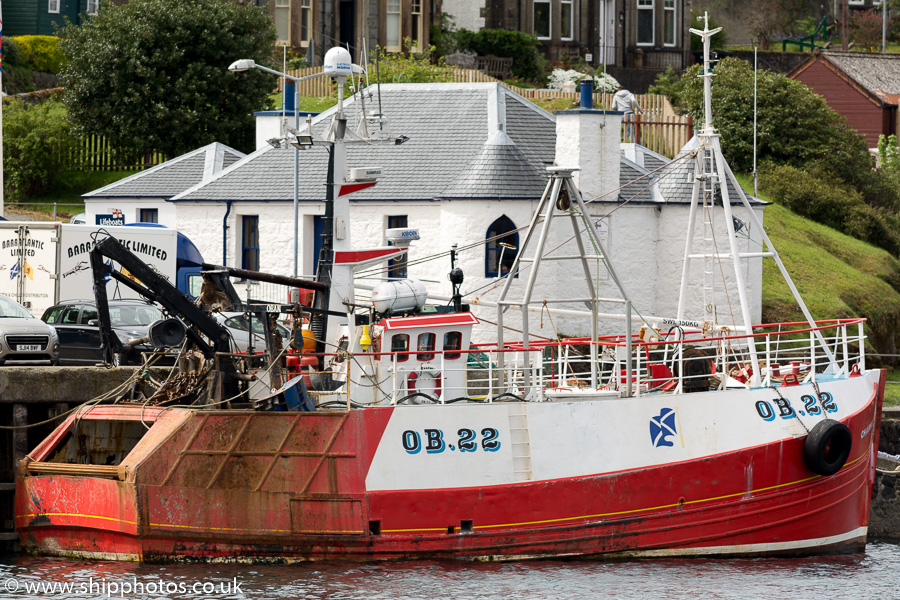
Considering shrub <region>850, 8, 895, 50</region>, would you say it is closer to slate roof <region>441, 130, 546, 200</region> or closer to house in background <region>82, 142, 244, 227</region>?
house in background <region>82, 142, 244, 227</region>

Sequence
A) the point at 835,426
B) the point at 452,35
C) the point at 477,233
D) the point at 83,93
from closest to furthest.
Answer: the point at 835,426, the point at 477,233, the point at 83,93, the point at 452,35

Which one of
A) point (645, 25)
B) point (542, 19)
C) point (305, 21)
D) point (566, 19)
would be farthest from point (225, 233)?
point (645, 25)

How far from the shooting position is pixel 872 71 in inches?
2544

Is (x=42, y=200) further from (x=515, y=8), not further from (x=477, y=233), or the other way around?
(x=515, y=8)

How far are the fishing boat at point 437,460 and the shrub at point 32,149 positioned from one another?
31.1m

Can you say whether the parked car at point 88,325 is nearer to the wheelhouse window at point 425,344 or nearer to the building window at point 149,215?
the wheelhouse window at point 425,344

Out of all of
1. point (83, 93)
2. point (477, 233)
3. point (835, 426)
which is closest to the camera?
point (835, 426)

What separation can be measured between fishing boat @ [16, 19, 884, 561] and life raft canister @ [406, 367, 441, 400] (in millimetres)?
34

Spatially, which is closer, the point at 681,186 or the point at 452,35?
the point at 681,186

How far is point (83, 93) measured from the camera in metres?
48.4

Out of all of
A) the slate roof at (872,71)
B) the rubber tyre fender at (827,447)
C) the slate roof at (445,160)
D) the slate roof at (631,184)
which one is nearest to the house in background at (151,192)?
the slate roof at (445,160)

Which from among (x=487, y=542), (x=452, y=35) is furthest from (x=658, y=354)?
(x=452, y=35)

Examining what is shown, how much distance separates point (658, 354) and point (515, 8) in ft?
155

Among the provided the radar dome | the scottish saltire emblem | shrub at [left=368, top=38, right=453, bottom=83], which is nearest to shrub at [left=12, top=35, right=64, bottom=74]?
shrub at [left=368, top=38, right=453, bottom=83]
